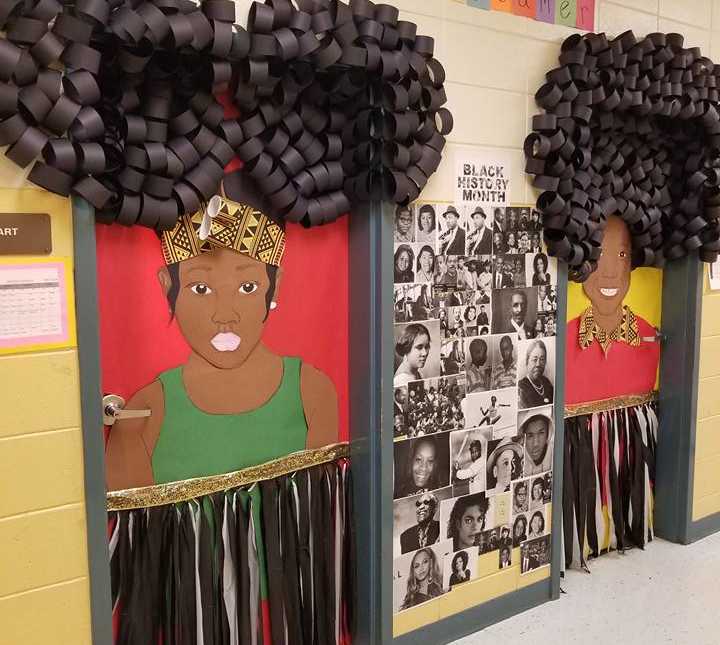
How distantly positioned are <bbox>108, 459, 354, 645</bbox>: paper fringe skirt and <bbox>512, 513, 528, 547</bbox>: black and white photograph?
0.62 metres

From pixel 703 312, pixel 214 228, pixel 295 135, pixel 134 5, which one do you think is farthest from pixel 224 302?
pixel 703 312

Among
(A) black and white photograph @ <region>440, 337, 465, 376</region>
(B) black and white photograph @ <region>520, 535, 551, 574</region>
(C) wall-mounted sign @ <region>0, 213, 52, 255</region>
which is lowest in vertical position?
(B) black and white photograph @ <region>520, 535, 551, 574</region>

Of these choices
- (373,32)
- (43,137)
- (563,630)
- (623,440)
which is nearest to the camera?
(43,137)

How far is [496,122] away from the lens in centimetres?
231

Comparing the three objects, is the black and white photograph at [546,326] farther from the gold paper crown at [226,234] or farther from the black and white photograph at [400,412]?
the gold paper crown at [226,234]

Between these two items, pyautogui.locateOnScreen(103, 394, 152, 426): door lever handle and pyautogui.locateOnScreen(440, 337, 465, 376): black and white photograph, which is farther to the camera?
pyautogui.locateOnScreen(440, 337, 465, 376): black and white photograph

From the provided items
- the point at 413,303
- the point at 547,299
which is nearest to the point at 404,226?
the point at 413,303

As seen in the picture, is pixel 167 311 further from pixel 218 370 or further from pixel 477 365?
pixel 477 365

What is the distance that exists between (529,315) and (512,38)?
894mm

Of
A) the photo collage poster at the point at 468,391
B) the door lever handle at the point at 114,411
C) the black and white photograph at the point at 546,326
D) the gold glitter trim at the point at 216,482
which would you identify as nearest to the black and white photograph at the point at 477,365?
Result: the photo collage poster at the point at 468,391

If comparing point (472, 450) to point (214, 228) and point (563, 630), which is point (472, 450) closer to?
point (563, 630)

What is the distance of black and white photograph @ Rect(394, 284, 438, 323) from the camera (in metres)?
2.18

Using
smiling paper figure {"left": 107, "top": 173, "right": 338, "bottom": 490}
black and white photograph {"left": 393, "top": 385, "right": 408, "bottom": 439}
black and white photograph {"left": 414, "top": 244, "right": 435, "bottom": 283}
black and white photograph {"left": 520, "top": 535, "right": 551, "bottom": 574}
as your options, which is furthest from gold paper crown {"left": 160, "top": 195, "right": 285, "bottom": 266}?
black and white photograph {"left": 520, "top": 535, "right": 551, "bottom": 574}

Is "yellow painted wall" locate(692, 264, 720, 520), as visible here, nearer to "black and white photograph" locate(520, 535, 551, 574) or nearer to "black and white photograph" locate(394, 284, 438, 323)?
"black and white photograph" locate(520, 535, 551, 574)
